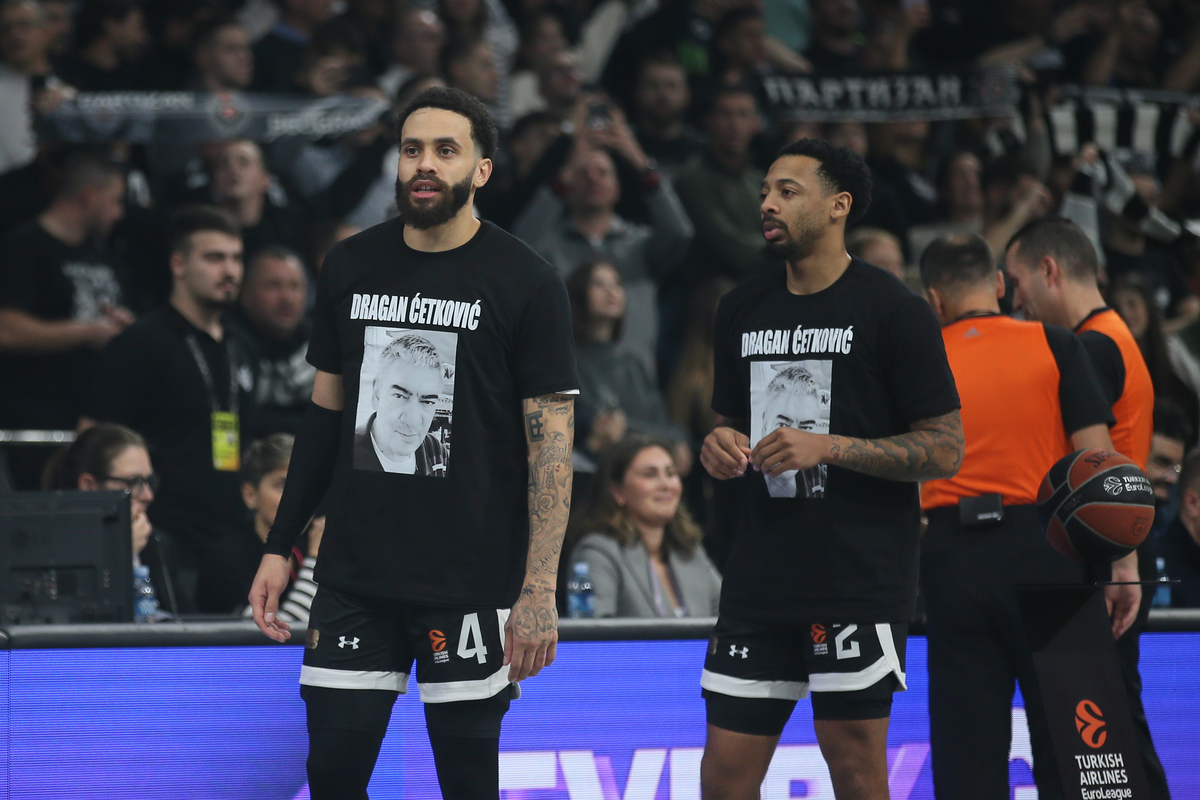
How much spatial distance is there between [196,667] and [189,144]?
11.4ft

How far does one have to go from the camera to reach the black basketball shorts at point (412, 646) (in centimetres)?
288

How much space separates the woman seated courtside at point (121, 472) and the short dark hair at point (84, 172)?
1603mm

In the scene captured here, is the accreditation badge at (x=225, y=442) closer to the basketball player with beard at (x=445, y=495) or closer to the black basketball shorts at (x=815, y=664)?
the basketball player with beard at (x=445, y=495)

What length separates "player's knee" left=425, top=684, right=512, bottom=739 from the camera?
113 inches

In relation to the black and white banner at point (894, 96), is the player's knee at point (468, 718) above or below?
below

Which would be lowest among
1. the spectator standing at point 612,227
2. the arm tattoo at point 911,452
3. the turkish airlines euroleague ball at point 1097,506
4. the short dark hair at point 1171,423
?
the turkish airlines euroleague ball at point 1097,506

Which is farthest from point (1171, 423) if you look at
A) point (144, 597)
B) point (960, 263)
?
point (144, 597)

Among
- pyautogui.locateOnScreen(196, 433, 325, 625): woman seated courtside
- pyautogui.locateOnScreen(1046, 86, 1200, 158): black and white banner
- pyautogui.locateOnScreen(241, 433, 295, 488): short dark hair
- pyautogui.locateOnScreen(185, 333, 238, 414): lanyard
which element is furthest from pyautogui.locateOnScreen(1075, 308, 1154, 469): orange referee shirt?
pyautogui.locateOnScreen(1046, 86, 1200, 158): black and white banner

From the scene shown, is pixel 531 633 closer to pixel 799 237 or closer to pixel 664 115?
pixel 799 237

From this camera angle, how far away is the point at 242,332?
619cm

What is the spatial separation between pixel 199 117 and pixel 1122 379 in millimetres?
4505

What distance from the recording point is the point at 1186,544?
17.9 ft

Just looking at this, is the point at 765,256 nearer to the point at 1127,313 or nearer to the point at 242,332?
the point at 1127,313

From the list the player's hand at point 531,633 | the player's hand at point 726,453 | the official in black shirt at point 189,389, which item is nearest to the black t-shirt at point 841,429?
the player's hand at point 726,453
